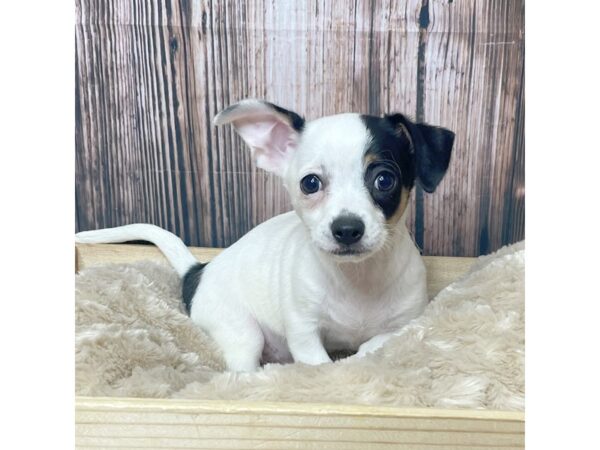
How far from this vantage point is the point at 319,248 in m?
1.45

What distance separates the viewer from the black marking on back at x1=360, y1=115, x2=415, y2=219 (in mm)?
1468

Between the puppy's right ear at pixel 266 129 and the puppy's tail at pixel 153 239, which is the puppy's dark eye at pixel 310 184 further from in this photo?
the puppy's tail at pixel 153 239

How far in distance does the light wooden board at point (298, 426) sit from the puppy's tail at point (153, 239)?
2.34 ft

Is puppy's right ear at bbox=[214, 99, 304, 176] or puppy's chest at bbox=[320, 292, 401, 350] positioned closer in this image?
puppy's right ear at bbox=[214, 99, 304, 176]

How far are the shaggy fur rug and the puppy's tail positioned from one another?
0.13 meters

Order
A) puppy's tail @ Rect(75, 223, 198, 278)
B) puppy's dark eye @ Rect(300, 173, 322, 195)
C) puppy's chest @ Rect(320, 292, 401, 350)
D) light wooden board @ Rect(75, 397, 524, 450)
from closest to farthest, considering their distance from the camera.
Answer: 1. light wooden board @ Rect(75, 397, 524, 450)
2. puppy's dark eye @ Rect(300, 173, 322, 195)
3. puppy's chest @ Rect(320, 292, 401, 350)
4. puppy's tail @ Rect(75, 223, 198, 278)

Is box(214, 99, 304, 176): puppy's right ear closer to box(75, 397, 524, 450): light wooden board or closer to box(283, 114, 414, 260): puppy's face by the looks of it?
box(283, 114, 414, 260): puppy's face

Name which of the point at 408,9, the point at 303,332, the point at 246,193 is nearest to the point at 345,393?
the point at 303,332

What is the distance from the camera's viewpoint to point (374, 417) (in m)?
1.15

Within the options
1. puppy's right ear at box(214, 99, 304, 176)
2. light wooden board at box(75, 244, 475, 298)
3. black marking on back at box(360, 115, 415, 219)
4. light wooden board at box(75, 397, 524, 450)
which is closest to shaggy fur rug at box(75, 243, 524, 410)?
light wooden board at box(75, 397, 524, 450)

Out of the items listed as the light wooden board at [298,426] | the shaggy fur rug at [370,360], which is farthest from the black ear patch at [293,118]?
the light wooden board at [298,426]

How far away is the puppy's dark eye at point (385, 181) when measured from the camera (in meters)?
1.47

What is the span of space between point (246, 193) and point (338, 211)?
0.47 meters

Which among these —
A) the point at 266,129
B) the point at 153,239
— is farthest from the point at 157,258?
the point at 266,129
